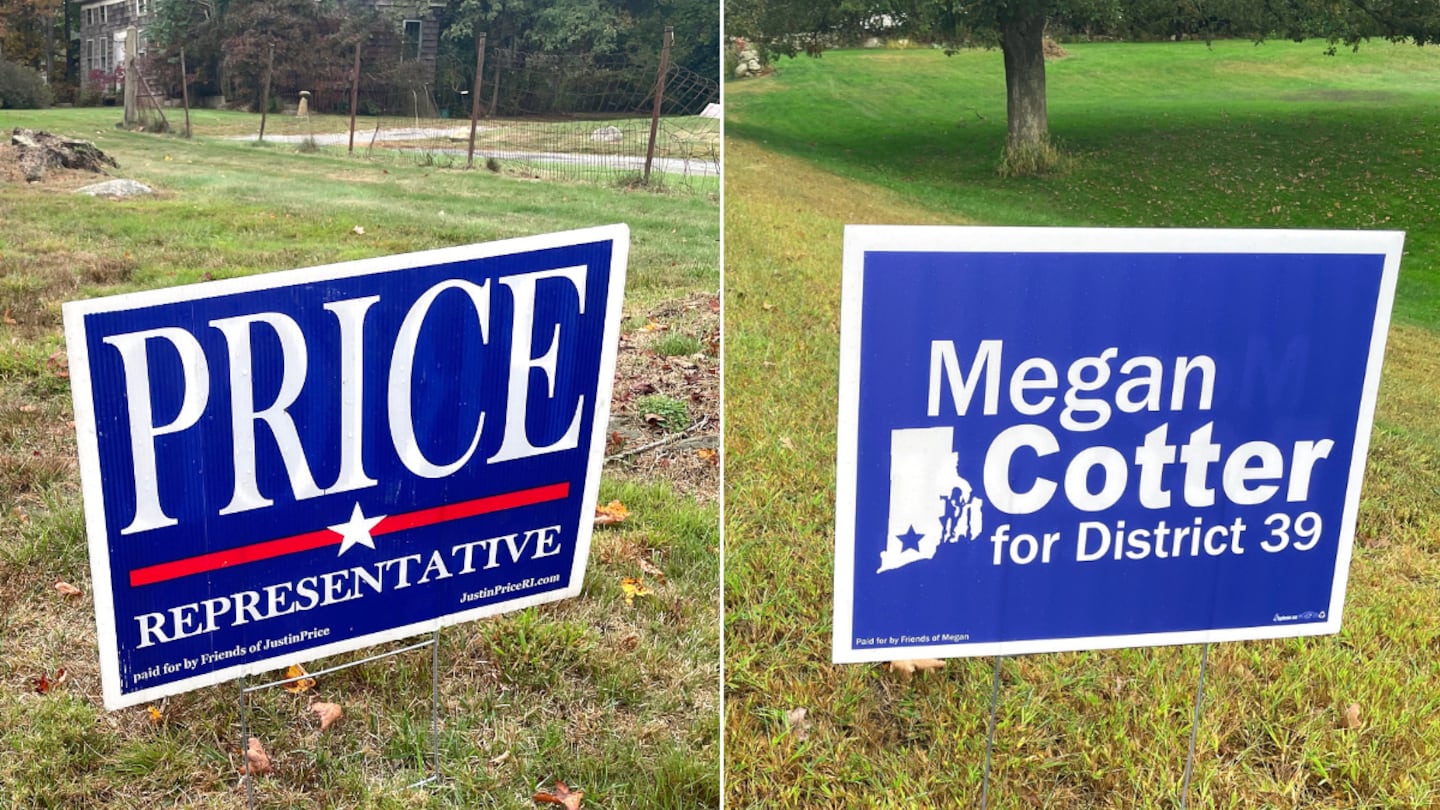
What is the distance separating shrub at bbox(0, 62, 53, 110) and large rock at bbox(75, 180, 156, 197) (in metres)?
0.23

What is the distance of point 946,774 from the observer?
188 centimetres

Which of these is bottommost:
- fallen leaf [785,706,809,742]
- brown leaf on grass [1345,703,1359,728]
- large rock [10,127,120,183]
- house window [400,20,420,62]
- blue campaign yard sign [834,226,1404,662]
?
fallen leaf [785,706,809,742]

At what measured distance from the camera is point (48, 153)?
9.41 ft

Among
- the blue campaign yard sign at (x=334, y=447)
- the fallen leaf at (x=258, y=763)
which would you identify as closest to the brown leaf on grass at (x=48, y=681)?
the fallen leaf at (x=258, y=763)

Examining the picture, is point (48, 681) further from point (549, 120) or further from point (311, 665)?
point (549, 120)

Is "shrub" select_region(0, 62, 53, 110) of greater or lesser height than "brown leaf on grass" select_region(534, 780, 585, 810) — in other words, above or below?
above

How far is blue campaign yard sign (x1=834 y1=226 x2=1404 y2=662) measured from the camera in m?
1.14

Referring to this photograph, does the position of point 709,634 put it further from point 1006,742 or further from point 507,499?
point 507,499

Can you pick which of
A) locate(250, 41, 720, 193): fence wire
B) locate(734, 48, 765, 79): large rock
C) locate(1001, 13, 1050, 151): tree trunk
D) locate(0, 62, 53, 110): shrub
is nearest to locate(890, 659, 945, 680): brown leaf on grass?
locate(0, 62, 53, 110): shrub

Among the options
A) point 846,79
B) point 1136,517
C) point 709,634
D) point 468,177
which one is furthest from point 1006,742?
point 846,79

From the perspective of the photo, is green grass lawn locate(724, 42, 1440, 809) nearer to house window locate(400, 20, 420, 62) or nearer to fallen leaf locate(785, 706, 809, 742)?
fallen leaf locate(785, 706, 809, 742)

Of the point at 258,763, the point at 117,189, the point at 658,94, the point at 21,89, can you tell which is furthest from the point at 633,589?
the point at 658,94

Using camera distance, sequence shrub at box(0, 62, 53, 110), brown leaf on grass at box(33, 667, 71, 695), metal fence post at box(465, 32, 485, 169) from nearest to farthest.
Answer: brown leaf on grass at box(33, 667, 71, 695)
shrub at box(0, 62, 53, 110)
metal fence post at box(465, 32, 485, 169)

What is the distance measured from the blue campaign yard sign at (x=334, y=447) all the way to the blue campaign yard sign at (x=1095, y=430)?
521 mm
